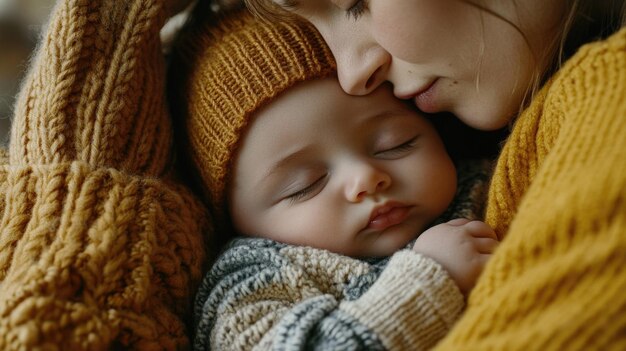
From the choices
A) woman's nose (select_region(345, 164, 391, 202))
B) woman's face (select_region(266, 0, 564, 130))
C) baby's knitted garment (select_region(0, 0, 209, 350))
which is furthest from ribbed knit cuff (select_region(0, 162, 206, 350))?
woman's face (select_region(266, 0, 564, 130))

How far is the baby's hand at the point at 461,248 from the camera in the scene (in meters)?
0.95

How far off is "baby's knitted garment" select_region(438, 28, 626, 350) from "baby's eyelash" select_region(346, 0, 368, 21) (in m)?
0.35

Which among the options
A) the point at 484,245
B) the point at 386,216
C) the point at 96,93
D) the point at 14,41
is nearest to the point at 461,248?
the point at 484,245

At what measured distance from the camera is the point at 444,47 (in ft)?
3.30

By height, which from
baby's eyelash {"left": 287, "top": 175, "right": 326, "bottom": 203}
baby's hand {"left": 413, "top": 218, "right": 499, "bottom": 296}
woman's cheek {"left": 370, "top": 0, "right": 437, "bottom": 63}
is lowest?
baby's hand {"left": 413, "top": 218, "right": 499, "bottom": 296}

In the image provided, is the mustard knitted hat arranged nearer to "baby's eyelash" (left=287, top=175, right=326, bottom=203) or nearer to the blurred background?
"baby's eyelash" (left=287, top=175, right=326, bottom=203)

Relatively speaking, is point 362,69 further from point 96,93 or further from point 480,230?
point 96,93

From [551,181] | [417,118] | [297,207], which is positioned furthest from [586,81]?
[297,207]

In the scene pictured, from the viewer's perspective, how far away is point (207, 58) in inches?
49.6

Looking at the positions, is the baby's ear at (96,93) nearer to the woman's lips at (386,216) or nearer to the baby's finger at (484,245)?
the woman's lips at (386,216)

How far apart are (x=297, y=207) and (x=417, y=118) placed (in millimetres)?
290

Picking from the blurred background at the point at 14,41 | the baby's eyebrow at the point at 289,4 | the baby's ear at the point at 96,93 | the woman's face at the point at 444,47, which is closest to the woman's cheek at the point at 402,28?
the woman's face at the point at 444,47

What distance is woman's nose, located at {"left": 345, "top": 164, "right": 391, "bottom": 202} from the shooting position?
42.9 inches

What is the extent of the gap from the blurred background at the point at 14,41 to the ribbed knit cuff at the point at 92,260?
13.5 inches
